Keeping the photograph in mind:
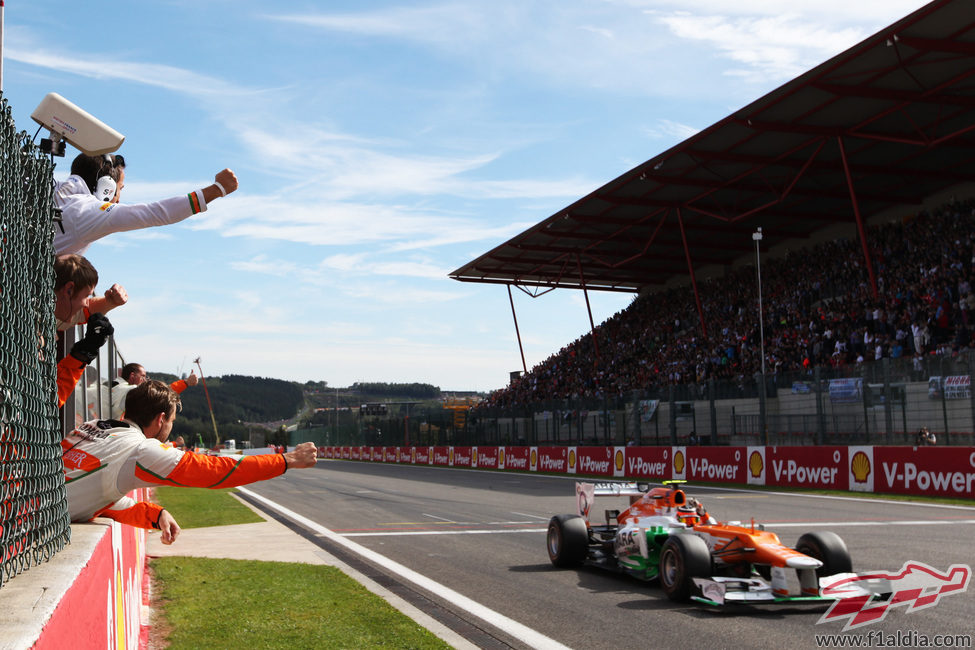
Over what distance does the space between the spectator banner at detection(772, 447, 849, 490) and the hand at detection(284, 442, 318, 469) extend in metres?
19.0

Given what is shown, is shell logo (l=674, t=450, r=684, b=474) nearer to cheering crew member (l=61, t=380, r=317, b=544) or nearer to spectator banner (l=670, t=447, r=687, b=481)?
spectator banner (l=670, t=447, r=687, b=481)

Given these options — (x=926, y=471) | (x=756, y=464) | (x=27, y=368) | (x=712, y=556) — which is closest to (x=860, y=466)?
(x=926, y=471)

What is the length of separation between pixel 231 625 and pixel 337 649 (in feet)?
4.32

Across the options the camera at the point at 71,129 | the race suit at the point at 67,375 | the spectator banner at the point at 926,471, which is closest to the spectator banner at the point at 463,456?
the spectator banner at the point at 926,471

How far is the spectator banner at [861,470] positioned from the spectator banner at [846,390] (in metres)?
1.76

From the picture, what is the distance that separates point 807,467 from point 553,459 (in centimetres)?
1290

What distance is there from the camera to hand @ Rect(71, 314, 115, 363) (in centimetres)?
394

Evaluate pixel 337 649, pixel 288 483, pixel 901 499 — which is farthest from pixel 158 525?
pixel 288 483

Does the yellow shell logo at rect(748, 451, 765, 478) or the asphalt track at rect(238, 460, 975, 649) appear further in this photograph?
the yellow shell logo at rect(748, 451, 765, 478)

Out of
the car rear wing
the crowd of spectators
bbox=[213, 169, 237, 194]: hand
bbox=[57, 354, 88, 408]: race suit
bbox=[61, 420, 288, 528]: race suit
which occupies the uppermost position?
the crowd of spectators

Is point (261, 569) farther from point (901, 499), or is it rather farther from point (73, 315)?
point (901, 499)

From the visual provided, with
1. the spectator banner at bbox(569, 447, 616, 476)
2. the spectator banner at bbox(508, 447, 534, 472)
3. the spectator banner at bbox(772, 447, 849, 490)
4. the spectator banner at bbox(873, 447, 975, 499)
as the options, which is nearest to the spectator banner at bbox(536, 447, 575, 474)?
the spectator banner at bbox(569, 447, 616, 476)

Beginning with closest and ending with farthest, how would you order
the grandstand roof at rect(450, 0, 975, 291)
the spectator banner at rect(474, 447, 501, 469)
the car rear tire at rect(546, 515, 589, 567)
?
the car rear tire at rect(546, 515, 589, 567) → the grandstand roof at rect(450, 0, 975, 291) → the spectator banner at rect(474, 447, 501, 469)

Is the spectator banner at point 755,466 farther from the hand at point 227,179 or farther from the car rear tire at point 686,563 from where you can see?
the hand at point 227,179
